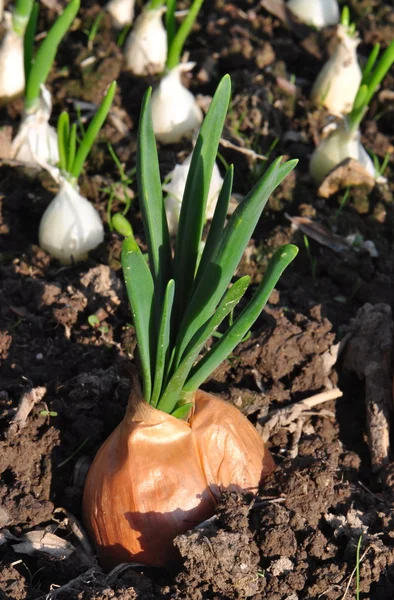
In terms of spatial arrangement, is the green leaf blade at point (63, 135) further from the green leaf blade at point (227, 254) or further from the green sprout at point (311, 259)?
the green leaf blade at point (227, 254)

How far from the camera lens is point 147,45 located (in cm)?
284

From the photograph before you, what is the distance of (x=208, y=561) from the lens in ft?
4.62

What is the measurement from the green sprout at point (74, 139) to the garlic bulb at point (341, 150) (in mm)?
720

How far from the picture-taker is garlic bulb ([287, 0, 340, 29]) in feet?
10.4

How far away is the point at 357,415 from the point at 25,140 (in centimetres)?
125

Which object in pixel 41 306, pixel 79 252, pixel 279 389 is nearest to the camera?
pixel 279 389

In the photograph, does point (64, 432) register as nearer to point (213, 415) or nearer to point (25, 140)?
point (213, 415)

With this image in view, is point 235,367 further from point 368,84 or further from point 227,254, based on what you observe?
point 368,84

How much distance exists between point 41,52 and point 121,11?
34.4 inches

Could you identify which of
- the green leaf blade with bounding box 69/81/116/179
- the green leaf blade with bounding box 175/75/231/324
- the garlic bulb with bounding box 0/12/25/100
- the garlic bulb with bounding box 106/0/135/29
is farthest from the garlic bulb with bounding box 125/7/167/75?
the green leaf blade with bounding box 175/75/231/324

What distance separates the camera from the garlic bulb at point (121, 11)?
297cm

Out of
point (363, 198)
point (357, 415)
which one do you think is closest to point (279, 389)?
point (357, 415)

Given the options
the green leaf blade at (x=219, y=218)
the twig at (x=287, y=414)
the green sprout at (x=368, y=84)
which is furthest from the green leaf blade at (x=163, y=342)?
the green sprout at (x=368, y=84)

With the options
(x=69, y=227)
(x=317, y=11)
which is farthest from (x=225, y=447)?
(x=317, y=11)
